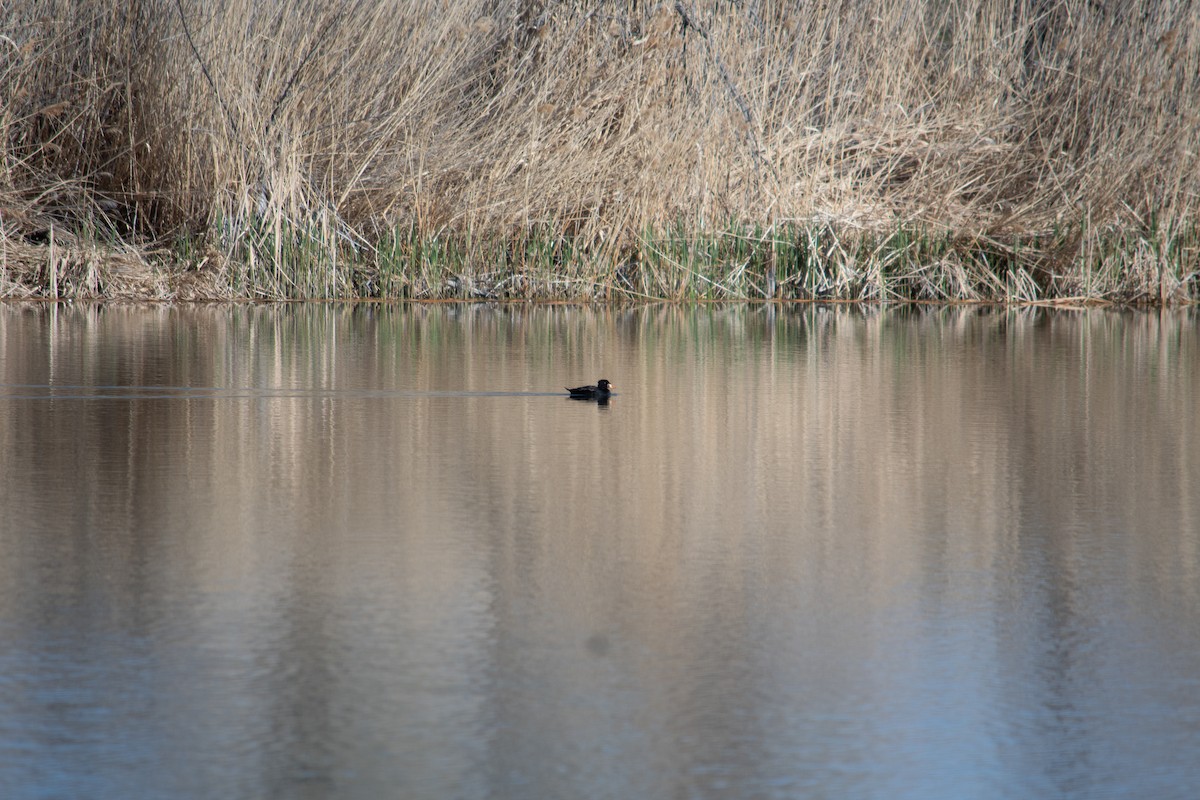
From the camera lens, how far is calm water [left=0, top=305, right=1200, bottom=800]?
98.7 inches

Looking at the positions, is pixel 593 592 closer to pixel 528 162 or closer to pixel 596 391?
pixel 596 391

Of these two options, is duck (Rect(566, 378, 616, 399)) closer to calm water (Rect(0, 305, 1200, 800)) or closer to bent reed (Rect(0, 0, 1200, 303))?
calm water (Rect(0, 305, 1200, 800))

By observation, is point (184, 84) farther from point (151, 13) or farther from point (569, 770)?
point (569, 770)

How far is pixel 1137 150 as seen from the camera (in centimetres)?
1312

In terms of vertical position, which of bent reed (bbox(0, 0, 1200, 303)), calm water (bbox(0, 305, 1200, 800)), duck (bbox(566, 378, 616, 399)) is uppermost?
bent reed (bbox(0, 0, 1200, 303))

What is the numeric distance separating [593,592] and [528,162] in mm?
9544

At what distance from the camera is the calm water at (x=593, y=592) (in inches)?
98.7

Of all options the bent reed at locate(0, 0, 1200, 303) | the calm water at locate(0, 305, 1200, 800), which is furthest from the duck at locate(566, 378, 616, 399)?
the bent reed at locate(0, 0, 1200, 303)

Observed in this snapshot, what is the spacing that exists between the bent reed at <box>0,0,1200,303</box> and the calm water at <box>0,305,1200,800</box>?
572cm

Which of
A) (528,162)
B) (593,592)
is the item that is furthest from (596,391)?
(528,162)

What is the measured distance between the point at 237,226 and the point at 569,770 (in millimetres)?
10489

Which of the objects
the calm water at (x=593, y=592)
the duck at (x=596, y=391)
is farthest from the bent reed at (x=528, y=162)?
the duck at (x=596, y=391)

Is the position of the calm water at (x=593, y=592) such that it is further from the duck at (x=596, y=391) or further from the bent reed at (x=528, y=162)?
the bent reed at (x=528, y=162)

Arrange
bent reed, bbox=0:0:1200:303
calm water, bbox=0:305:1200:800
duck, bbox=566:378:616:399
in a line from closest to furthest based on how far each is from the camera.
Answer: calm water, bbox=0:305:1200:800 → duck, bbox=566:378:616:399 → bent reed, bbox=0:0:1200:303
